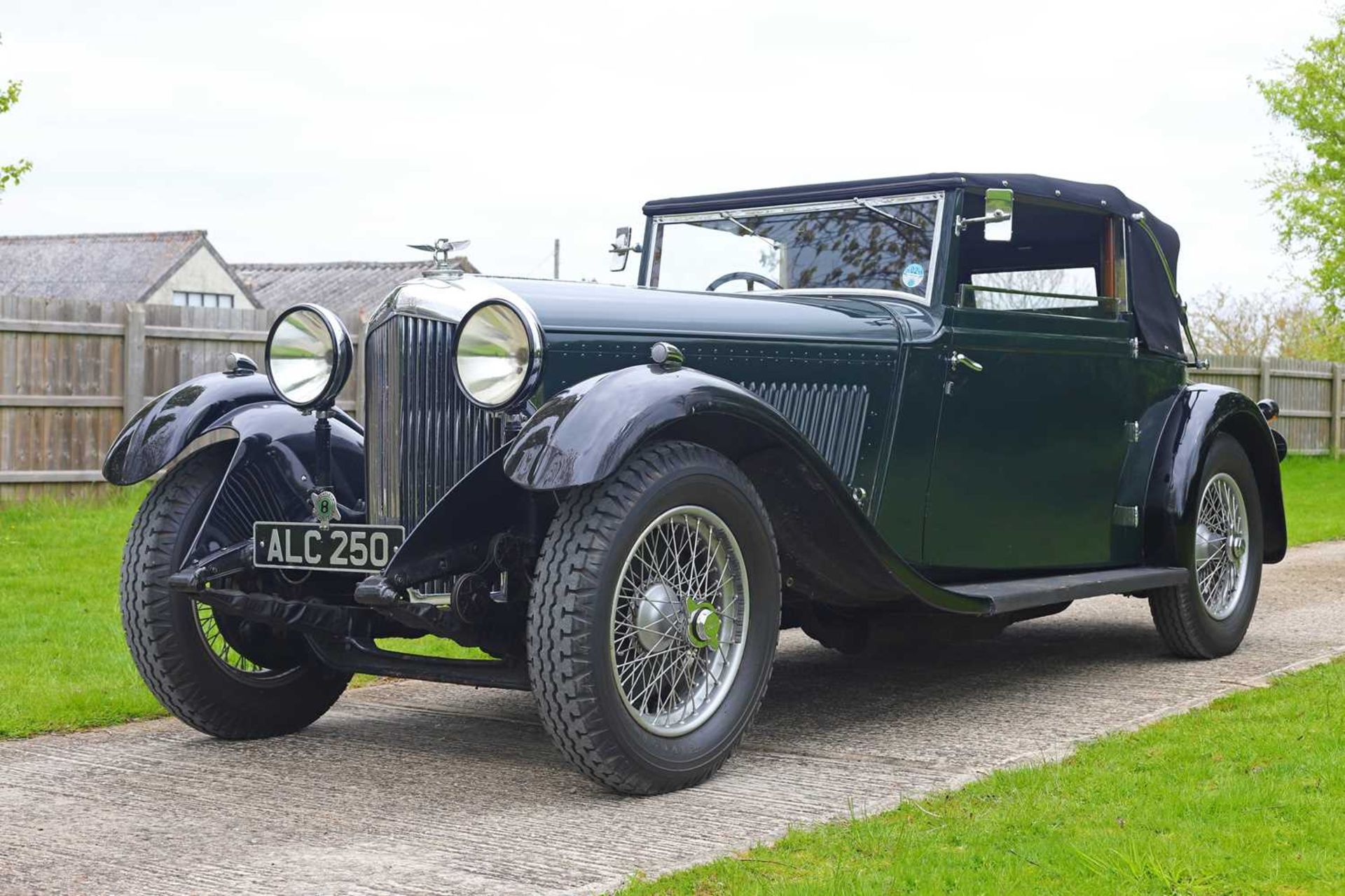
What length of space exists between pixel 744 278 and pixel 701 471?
1946 millimetres

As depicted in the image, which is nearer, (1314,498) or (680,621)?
(680,621)

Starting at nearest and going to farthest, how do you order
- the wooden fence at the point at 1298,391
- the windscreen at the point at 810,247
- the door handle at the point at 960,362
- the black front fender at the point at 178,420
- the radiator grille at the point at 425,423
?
the radiator grille at the point at 425,423, the black front fender at the point at 178,420, the door handle at the point at 960,362, the windscreen at the point at 810,247, the wooden fence at the point at 1298,391

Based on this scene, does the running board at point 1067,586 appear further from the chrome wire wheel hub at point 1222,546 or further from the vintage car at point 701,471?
the chrome wire wheel hub at point 1222,546

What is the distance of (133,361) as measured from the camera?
467 inches

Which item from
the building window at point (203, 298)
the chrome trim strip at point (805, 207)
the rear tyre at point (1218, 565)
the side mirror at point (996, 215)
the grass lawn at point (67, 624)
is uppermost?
the building window at point (203, 298)

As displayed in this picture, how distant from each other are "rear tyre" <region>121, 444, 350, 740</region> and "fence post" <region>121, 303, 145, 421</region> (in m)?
7.23

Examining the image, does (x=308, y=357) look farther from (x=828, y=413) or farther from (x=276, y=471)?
(x=828, y=413)

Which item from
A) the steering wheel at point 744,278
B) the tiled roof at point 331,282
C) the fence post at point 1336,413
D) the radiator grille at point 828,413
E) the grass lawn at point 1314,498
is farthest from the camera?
the tiled roof at point 331,282

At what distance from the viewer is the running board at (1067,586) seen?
17.4ft

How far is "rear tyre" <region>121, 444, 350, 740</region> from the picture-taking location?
4793 millimetres

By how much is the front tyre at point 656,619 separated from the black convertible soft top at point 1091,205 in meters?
1.83

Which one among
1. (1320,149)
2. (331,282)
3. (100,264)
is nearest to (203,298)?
(100,264)

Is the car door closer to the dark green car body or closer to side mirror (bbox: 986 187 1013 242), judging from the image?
the dark green car body

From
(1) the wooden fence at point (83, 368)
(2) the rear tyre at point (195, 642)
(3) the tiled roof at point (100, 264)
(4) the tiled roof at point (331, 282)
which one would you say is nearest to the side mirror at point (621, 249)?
(2) the rear tyre at point (195, 642)
